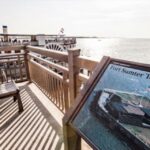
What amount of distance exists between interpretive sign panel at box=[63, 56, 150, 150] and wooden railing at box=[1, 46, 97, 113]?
500 mm

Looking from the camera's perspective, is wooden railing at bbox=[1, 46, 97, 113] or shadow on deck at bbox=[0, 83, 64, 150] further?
shadow on deck at bbox=[0, 83, 64, 150]

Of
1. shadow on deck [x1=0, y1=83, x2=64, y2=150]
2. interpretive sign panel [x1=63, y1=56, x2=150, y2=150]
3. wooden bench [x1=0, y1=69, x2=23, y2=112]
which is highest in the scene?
interpretive sign panel [x1=63, y1=56, x2=150, y2=150]

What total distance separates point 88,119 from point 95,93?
0.22m

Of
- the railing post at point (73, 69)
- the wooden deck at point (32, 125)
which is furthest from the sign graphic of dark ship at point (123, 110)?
the wooden deck at point (32, 125)

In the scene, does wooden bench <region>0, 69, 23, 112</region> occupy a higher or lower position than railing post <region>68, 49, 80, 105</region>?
lower

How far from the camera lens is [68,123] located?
1.70 meters

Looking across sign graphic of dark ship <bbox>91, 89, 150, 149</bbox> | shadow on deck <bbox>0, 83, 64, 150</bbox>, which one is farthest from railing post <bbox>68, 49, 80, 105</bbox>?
sign graphic of dark ship <bbox>91, 89, 150, 149</bbox>

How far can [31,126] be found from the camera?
3.11 meters

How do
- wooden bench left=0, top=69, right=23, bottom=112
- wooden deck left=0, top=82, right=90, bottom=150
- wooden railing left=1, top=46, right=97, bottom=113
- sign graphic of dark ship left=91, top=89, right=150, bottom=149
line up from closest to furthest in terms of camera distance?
sign graphic of dark ship left=91, top=89, right=150, bottom=149
wooden railing left=1, top=46, right=97, bottom=113
wooden deck left=0, top=82, right=90, bottom=150
wooden bench left=0, top=69, right=23, bottom=112

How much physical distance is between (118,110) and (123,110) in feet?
0.13

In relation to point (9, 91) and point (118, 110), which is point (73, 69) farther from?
point (9, 91)

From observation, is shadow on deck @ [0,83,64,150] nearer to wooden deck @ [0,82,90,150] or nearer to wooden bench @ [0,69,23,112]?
wooden deck @ [0,82,90,150]

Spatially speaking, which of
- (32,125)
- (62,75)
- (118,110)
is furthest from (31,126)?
(118,110)

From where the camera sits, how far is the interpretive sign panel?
1.15m
